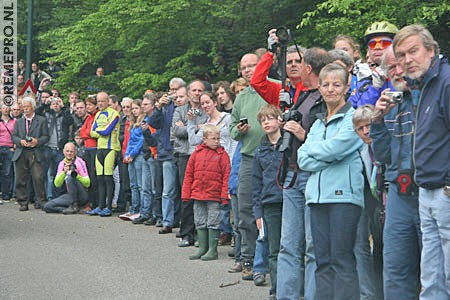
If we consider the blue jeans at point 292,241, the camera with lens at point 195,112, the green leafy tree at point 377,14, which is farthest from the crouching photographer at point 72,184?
the blue jeans at point 292,241

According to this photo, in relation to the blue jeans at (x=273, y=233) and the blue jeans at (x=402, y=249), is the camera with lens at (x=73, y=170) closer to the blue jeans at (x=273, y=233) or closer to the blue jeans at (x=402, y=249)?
the blue jeans at (x=273, y=233)

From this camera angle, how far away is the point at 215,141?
10320 millimetres

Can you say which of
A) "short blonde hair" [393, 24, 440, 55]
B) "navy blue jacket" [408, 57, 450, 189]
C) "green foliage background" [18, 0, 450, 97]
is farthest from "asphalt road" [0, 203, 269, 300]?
"green foliage background" [18, 0, 450, 97]

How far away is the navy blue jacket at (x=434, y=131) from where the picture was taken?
5.04m

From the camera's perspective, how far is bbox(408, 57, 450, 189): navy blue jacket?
16.5ft

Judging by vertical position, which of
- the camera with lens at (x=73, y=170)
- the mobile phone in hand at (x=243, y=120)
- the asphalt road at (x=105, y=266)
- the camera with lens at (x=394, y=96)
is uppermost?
the camera with lens at (x=394, y=96)

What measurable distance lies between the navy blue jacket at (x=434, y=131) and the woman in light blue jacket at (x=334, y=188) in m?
0.99

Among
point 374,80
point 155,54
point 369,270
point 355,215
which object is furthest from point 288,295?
point 155,54

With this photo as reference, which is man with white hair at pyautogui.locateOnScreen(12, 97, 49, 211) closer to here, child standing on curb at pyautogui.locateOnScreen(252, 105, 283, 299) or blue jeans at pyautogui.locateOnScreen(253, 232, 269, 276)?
blue jeans at pyautogui.locateOnScreen(253, 232, 269, 276)

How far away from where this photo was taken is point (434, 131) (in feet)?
16.7

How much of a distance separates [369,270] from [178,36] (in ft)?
40.8

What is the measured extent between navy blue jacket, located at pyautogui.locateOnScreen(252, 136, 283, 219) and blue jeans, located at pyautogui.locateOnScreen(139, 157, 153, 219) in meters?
5.75

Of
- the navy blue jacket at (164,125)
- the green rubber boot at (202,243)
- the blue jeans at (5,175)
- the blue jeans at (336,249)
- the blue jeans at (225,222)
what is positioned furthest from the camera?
the blue jeans at (5,175)

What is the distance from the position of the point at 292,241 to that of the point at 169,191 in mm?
6088
